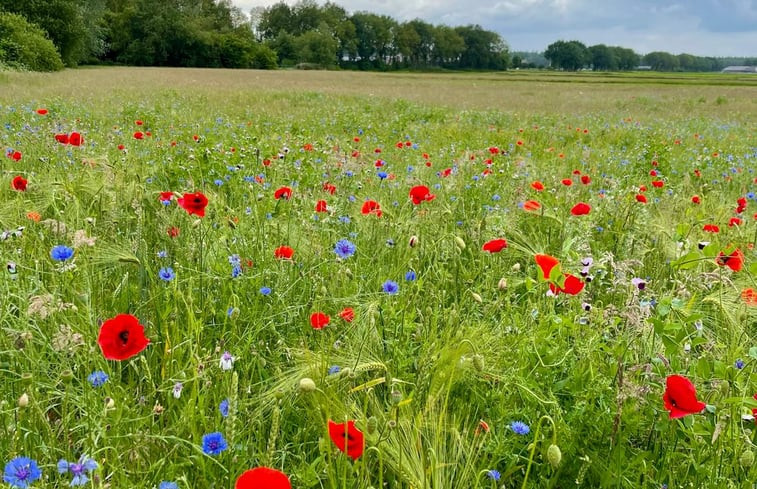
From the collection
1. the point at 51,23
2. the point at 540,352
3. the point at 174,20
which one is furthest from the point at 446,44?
the point at 540,352

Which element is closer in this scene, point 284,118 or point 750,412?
point 750,412

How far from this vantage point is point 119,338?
131 cm

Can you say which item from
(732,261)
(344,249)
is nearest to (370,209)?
(344,249)

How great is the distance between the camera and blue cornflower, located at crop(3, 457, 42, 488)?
3.56 feet

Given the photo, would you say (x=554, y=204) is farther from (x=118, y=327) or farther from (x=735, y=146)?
(x=735, y=146)

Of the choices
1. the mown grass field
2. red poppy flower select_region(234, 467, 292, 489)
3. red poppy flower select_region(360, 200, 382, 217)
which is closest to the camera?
red poppy flower select_region(234, 467, 292, 489)

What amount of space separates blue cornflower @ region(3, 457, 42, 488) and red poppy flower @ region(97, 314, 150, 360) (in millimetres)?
260

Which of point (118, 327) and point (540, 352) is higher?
point (118, 327)

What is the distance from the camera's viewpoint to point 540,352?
191 cm

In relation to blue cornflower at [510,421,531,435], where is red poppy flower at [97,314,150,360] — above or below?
above

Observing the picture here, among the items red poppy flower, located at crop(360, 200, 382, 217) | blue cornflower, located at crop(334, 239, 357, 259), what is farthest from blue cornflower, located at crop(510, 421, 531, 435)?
red poppy flower, located at crop(360, 200, 382, 217)

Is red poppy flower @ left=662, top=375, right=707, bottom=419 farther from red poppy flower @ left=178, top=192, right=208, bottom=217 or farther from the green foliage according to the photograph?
the green foliage

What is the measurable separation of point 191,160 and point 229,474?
3.49 meters

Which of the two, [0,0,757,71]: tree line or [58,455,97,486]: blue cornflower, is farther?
[0,0,757,71]: tree line
